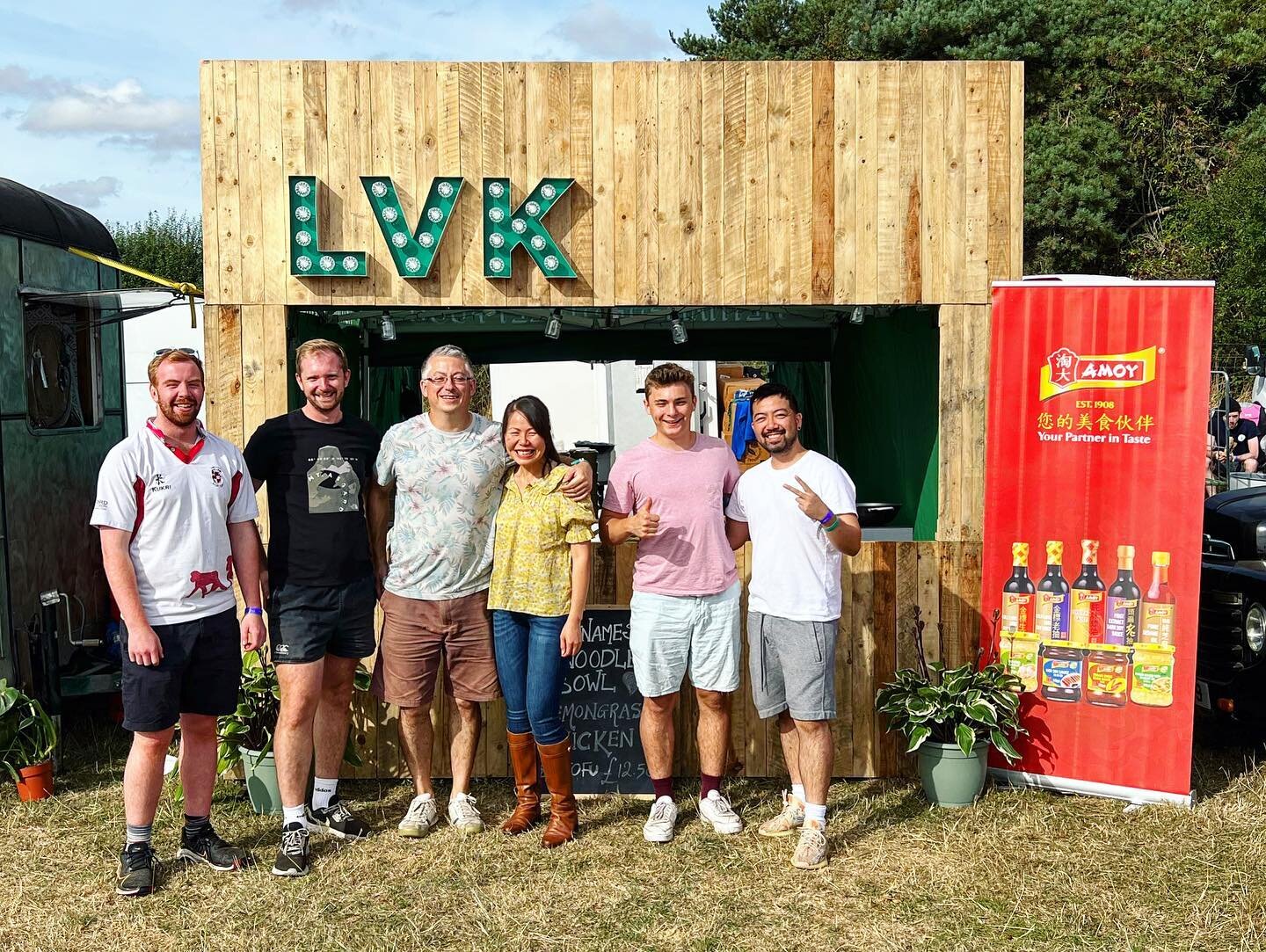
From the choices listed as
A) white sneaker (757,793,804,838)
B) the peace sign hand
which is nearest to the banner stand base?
white sneaker (757,793,804,838)

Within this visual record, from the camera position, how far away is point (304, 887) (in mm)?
3746

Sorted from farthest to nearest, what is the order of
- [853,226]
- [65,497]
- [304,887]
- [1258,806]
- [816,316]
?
[816,316] < [65,497] < [853,226] < [1258,806] < [304,887]

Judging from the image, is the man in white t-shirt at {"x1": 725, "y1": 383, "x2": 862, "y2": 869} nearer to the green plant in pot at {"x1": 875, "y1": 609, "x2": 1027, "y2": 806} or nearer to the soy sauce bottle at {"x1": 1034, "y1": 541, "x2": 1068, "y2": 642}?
the green plant in pot at {"x1": 875, "y1": 609, "x2": 1027, "y2": 806}

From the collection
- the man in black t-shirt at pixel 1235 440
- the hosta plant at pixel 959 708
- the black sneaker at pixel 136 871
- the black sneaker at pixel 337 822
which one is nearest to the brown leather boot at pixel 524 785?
the black sneaker at pixel 337 822

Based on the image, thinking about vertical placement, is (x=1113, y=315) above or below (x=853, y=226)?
below

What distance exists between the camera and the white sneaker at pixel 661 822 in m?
4.17

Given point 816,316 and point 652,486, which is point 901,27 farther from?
point 652,486

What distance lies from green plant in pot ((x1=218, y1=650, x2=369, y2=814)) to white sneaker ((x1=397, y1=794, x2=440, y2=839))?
59 cm

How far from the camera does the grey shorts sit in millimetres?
3994

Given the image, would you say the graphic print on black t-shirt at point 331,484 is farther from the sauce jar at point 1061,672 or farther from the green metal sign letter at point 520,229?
the sauce jar at point 1061,672

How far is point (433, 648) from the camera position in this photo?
411 cm

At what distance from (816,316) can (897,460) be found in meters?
1.14

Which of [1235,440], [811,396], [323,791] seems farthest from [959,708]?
[1235,440]

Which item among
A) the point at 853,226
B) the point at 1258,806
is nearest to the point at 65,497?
the point at 853,226
